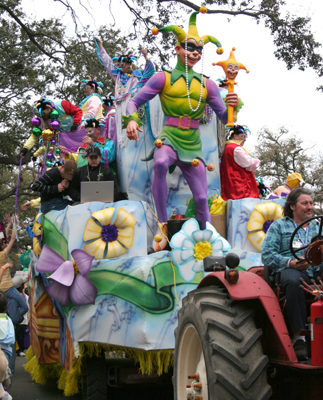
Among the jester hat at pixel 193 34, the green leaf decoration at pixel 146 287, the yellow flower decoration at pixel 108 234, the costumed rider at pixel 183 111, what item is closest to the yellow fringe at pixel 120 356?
the green leaf decoration at pixel 146 287

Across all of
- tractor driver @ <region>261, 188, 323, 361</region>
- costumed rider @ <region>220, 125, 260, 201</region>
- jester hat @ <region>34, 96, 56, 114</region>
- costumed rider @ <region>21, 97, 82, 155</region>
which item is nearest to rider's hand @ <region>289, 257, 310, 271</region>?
tractor driver @ <region>261, 188, 323, 361</region>

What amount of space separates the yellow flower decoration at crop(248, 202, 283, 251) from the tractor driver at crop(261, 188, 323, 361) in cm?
226

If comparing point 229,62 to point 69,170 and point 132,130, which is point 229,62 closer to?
point 132,130

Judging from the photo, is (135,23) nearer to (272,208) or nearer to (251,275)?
(272,208)

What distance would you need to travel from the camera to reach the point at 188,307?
11.3 feet

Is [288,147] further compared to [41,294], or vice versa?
[288,147]

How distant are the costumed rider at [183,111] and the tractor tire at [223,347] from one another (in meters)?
2.62

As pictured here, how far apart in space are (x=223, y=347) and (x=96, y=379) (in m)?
2.75

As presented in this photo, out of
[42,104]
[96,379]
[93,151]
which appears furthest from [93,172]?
[42,104]

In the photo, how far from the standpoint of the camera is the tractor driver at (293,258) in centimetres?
302

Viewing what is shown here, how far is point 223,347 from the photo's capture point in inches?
111

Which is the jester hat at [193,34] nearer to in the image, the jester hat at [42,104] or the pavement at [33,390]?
the jester hat at [42,104]

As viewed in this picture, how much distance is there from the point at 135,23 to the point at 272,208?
472cm

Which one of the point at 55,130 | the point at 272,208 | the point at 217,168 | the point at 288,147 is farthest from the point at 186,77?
the point at 288,147
